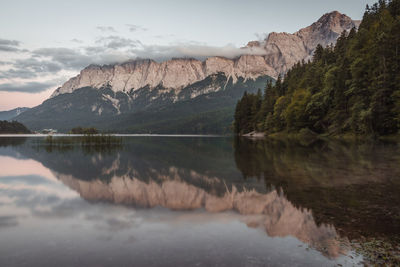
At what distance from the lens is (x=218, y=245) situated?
7.43m

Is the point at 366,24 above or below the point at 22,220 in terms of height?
above

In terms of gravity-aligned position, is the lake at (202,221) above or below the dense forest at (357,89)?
below

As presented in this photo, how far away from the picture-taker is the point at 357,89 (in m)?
56.6

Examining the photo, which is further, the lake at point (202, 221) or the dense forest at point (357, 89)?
the dense forest at point (357, 89)

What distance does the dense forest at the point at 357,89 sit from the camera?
49.6 metres

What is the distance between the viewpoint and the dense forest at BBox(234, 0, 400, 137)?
49625 millimetres

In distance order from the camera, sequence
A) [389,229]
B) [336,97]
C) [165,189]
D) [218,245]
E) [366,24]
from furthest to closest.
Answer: [366,24], [336,97], [165,189], [389,229], [218,245]

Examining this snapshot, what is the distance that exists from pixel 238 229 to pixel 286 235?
134 cm

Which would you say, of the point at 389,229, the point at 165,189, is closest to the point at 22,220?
the point at 165,189

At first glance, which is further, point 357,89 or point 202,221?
point 357,89

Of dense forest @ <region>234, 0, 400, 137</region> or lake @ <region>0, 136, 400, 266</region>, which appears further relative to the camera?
dense forest @ <region>234, 0, 400, 137</region>

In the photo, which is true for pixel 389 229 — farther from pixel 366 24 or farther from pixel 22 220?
pixel 366 24

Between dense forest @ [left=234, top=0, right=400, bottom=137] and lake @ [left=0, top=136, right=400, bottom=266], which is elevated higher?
dense forest @ [left=234, top=0, right=400, bottom=137]

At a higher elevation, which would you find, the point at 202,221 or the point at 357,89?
the point at 357,89
